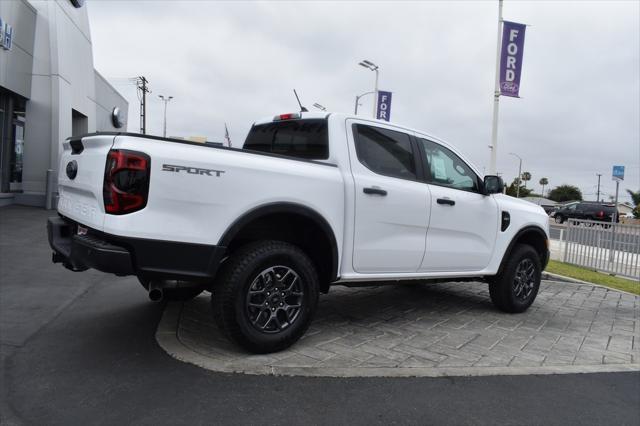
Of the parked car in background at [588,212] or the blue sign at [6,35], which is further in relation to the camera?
the parked car in background at [588,212]

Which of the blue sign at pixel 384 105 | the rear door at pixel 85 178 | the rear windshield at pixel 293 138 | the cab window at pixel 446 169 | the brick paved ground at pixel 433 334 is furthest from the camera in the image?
the blue sign at pixel 384 105

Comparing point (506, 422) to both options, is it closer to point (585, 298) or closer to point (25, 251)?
point (585, 298)

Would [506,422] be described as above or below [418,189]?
below

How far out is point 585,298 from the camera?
7117mm

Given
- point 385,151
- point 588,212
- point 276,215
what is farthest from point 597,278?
point 588,212

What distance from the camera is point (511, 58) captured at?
1384cm

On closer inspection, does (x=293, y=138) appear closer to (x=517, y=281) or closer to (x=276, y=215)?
(x=276, y=215)

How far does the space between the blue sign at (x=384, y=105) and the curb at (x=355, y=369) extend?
20374 millimetres

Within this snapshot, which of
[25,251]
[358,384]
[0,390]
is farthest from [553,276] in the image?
[25,251]

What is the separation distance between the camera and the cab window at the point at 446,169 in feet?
15.8

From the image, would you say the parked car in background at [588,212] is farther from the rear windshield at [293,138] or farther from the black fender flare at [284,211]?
the black fender flare at [284,211]

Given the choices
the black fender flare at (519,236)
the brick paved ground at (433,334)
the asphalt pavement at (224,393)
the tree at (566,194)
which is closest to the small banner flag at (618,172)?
the brick paved ground at (433,334)

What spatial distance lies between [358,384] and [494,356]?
4.82 ft

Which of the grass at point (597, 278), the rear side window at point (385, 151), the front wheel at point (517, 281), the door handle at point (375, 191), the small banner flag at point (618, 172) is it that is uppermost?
the small banner flag at point (618, 172)
